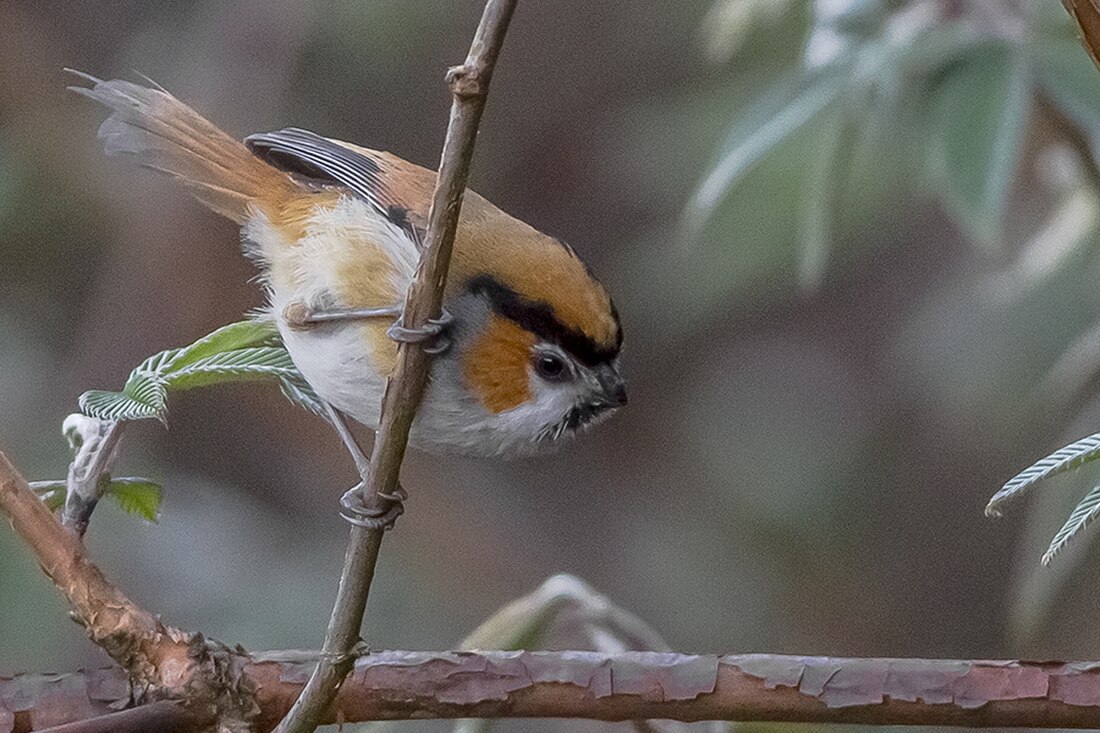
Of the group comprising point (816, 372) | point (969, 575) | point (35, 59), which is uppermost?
point (35, 59)

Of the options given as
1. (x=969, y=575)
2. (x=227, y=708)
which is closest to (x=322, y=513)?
(x=969, y=575)

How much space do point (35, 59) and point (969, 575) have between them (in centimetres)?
340

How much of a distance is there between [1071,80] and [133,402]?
54.0 inches

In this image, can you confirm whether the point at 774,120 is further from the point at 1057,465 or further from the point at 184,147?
the point at 1057,465

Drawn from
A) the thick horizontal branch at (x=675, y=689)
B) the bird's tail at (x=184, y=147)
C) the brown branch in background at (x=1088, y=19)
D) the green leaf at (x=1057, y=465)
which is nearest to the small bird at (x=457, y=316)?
the bird's tail at (x=184, y=147)

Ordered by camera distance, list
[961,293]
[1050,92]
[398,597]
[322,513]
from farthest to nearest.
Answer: [322,513] < [398,597] < [961,293] < [1050,92]

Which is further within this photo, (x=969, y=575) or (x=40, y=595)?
(x=969, y=575)

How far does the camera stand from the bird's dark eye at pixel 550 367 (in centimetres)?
189

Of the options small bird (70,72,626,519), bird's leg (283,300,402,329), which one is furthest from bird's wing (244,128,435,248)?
bird's leg (283,300,402,329)

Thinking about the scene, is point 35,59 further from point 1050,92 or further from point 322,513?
point 1050,92

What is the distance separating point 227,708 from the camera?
1.22m

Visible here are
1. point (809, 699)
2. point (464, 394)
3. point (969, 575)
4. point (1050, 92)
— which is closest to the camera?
point (809, 699)

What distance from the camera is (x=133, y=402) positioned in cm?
124

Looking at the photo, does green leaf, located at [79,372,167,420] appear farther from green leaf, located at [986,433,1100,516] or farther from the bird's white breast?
green leaf, located at [986,433,1100,516]
